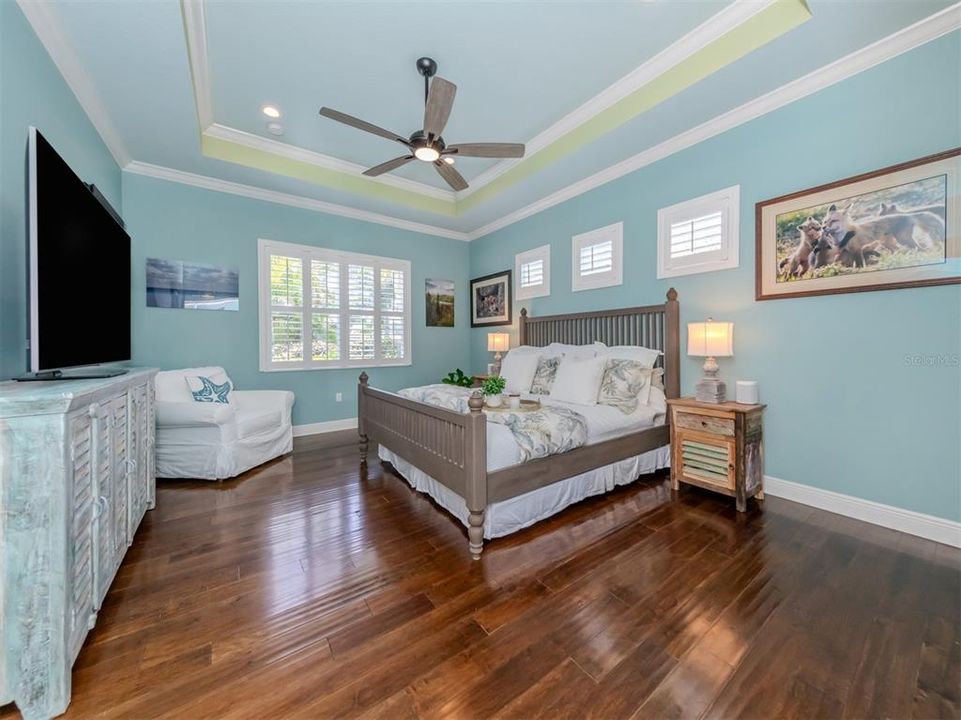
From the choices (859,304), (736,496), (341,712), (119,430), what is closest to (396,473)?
(119,430)

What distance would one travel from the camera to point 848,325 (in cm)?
246

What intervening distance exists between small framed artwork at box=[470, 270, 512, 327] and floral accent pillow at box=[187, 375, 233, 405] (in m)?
3.46

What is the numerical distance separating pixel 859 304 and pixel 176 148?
18.5 feet

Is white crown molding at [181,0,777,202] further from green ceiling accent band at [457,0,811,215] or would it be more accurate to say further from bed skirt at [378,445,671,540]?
bed skirt at [378,445,671,540]

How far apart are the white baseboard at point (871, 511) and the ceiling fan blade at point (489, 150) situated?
3.16 m

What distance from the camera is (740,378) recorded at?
2977mm

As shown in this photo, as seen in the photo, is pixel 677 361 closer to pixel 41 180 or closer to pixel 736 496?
pixel 736 496

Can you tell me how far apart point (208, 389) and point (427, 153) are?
9.71ft

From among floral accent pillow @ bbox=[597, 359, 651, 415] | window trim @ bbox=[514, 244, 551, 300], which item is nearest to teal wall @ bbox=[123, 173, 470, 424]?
window trim @ bbox=[514, 244, 551, 300]

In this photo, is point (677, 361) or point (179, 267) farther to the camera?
point (179, 267)

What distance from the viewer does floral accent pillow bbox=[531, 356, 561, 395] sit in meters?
3.73

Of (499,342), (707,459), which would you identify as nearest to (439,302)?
(499,342)

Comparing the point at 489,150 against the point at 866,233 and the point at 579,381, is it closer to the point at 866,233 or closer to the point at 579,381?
the point at 579,381

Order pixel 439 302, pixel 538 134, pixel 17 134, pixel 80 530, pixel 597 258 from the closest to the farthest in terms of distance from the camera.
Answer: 1. pixel 80 530
2. pixel 17 134
3. pixel 538 134
4. pixel 597 258
5. pixel 439 302
